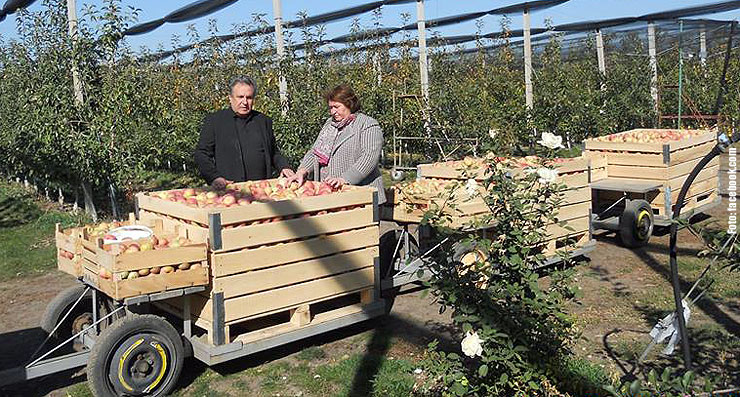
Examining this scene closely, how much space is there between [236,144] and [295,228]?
1188mm

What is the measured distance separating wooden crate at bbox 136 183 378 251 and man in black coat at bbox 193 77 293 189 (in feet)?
2.14

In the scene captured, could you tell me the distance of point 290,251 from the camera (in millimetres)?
4840

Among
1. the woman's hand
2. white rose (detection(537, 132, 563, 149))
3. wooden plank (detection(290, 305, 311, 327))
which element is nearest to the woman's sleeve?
the woman's hand

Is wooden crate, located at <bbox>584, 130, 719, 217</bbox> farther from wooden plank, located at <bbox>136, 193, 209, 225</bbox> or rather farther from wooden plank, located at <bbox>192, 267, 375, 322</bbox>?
wooden plank, located at <bbox>136, 193, 209, 225</bbox>

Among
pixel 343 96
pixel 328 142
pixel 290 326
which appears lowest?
pixel 290 326

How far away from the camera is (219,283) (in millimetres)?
4496

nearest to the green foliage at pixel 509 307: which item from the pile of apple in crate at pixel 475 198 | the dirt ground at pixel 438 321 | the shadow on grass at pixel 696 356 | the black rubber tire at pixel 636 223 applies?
the dirt ground at pixel 438 321

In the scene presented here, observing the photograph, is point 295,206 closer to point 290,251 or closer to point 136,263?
point 290,251

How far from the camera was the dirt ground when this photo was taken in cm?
499

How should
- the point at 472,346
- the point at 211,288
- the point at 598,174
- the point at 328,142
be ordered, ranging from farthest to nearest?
the point at 598,174, the point at 328,142, the point at 211,288, the point at 472,346

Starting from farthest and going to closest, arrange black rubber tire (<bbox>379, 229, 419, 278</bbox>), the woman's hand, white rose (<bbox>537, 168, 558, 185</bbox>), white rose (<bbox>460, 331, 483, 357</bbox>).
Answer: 1. black rubber tire (<bbox>379, 229, 419, 278</bbox>)
2. the woman's hand
3. white rose (<bbox>537, 168, 558, 185</bbox>)
4. white rose (<bbox>460, 331, 483, 357</bbox>)

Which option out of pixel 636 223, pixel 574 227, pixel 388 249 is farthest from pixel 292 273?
pixel 636 223

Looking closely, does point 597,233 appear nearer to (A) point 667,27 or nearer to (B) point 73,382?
(B) point 73,382

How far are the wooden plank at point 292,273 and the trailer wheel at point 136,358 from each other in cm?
42
